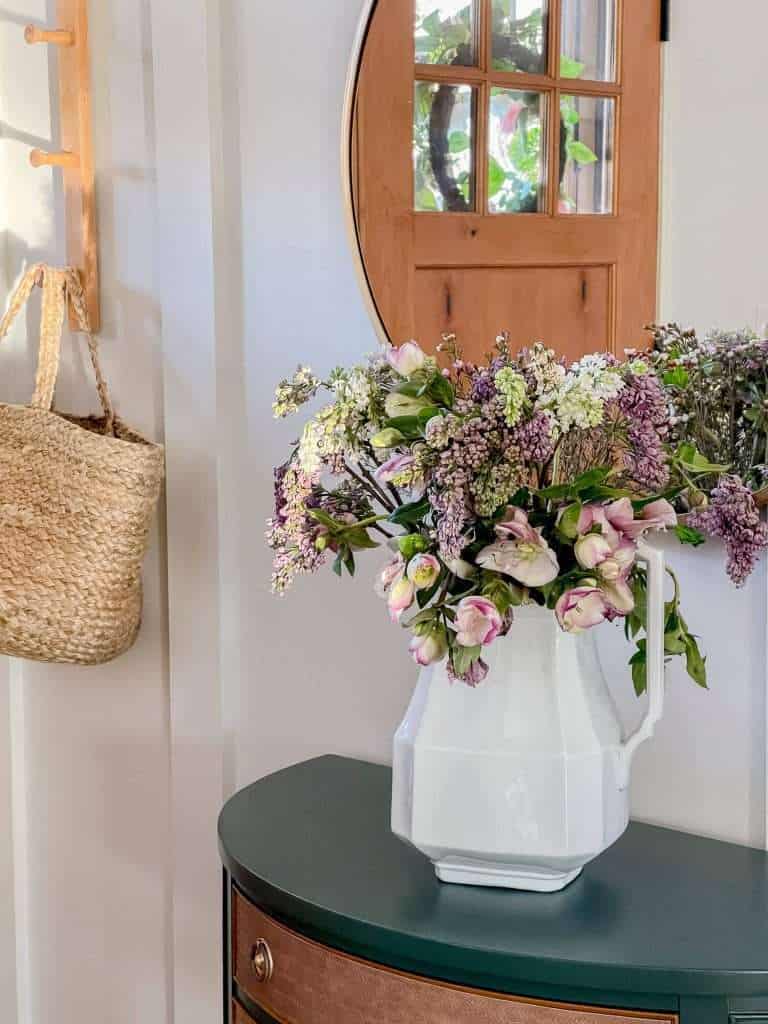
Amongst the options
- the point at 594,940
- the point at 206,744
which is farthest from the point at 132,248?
the point at 594,940

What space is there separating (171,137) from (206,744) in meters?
0.80

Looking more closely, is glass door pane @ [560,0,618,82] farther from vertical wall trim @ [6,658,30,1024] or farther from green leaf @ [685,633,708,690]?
vertical wall trim @ [6,658,30,1024]

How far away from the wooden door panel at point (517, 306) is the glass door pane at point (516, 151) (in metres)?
0.07

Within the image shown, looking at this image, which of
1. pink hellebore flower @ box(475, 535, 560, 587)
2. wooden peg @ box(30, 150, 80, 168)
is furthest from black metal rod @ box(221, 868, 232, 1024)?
wooden peg @ box(30, 150, 80, 168)

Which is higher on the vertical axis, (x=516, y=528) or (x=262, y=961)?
(x=516, y=528)

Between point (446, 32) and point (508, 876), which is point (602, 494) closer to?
point (508, 876)

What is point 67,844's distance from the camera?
213 centimetres

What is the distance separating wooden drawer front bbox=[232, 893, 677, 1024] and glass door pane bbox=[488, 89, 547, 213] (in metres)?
0.75

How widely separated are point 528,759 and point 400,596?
196 millimetres

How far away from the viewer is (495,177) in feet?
4.68

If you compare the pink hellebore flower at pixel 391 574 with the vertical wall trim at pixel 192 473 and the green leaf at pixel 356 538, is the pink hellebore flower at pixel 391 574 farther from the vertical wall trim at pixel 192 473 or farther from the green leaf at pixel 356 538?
the vertical wall trim at pixel 192 473

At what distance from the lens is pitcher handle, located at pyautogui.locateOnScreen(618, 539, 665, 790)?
1.17 metres

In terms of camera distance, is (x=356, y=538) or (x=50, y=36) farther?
(x=50, y=36)

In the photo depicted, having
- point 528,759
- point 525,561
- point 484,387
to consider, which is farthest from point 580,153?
point 528,759
